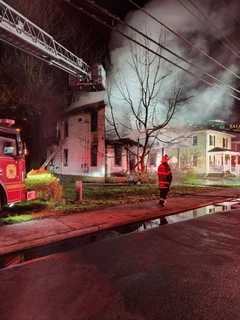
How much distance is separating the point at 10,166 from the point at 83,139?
18511 millimetres

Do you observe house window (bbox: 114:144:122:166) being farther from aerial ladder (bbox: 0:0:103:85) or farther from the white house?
aerial ladder (bbox: 0:0:103:85)

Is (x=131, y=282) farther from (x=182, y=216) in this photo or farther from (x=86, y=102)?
(x=86, y=102)

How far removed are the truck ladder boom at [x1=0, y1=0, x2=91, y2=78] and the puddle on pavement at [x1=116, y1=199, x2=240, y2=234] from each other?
6.36m

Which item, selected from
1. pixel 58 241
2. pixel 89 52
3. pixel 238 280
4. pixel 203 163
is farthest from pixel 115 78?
pixel 238 280

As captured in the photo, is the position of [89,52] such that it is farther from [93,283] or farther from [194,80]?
[93,283]

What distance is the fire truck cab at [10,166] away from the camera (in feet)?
30.0

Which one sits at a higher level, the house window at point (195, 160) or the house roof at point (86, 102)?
the house roof at point (86, 102)

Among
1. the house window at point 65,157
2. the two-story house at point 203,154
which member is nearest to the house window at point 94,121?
the house window at point 65,157

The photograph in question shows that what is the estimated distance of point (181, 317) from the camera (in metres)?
3.79

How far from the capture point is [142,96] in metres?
23.1

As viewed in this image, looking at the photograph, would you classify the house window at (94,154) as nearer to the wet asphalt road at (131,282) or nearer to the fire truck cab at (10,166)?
the fire truck cab at (10,166)

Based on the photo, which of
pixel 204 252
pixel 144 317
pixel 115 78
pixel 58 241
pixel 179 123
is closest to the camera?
pixel 144 317

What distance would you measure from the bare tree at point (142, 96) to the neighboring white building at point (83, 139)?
1.27 m

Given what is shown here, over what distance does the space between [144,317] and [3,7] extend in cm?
871
